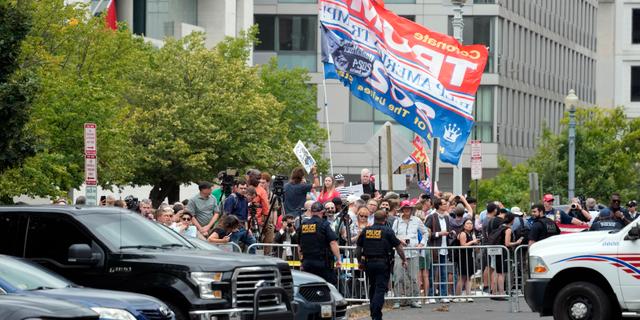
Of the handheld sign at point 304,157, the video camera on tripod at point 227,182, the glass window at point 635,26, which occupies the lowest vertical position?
the video camera on tripod at point 227,182

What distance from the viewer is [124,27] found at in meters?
57.7

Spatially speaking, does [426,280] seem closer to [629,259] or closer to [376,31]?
[629,259]

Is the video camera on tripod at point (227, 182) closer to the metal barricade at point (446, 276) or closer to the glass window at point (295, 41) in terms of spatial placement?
the metal barricade at point (446, 276)

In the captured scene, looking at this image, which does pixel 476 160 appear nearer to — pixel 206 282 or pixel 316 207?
pixel 316 207

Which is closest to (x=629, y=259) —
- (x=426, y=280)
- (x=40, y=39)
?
(x=426, y=280)

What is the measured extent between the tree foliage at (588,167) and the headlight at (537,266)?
4210cm

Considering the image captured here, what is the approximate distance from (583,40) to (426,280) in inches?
2704

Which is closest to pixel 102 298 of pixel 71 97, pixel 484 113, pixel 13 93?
pixel 13 93

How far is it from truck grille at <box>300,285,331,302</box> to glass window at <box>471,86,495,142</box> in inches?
2197

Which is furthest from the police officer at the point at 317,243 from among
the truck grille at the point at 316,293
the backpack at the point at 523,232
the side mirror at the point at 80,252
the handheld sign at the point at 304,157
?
the handheld sign at the point at 304,157

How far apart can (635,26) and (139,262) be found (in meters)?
83.3

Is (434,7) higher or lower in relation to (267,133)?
higher

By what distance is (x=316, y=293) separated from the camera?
19062mm

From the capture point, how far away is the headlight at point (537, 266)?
21.3 m
